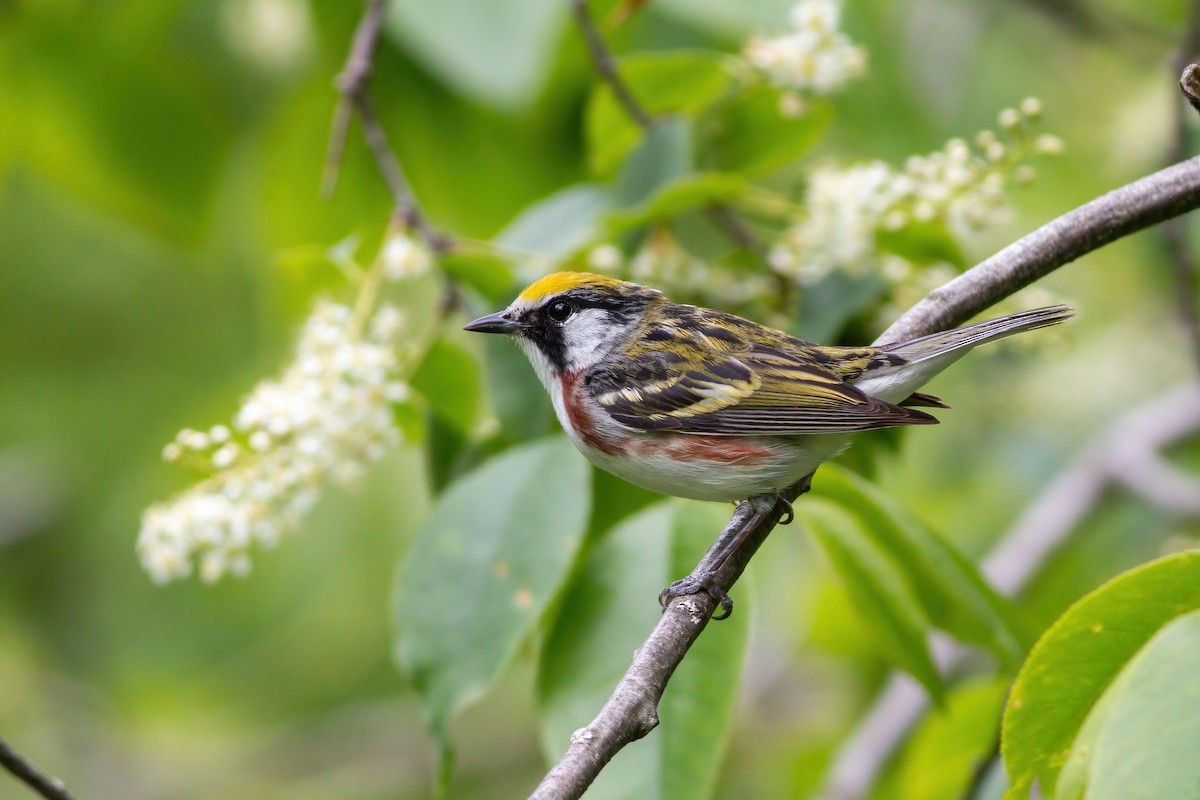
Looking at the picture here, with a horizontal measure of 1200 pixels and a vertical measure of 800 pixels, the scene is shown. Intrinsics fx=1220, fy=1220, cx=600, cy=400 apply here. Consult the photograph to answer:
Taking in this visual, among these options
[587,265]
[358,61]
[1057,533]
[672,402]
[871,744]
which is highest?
[358,61]

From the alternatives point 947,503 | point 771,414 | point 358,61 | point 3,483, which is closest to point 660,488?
point 771,414

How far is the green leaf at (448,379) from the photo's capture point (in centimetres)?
287

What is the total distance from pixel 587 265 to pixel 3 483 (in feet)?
12.2

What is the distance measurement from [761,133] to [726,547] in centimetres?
140

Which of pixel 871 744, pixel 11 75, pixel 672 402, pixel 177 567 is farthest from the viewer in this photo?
pixel 871 744

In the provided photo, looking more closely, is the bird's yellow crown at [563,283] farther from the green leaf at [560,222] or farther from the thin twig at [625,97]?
the thin twig at [625,97]

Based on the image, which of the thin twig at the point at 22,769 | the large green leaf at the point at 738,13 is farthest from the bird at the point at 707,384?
the thin twig at the point at 22,769

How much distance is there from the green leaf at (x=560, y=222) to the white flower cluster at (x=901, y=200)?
1.80 feet

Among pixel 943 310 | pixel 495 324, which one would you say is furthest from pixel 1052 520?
pixel 495 324

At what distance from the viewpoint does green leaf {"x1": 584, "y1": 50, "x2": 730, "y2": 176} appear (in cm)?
326

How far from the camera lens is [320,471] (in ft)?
9.21

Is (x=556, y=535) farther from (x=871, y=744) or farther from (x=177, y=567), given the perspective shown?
(x=871, y=744)

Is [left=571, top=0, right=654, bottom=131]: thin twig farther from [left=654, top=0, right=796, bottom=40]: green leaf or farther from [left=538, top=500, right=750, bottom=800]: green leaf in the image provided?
[left=538, top=500, right=750, bottom=800]: green leaf

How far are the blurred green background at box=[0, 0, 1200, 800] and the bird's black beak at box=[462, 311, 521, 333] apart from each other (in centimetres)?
47
